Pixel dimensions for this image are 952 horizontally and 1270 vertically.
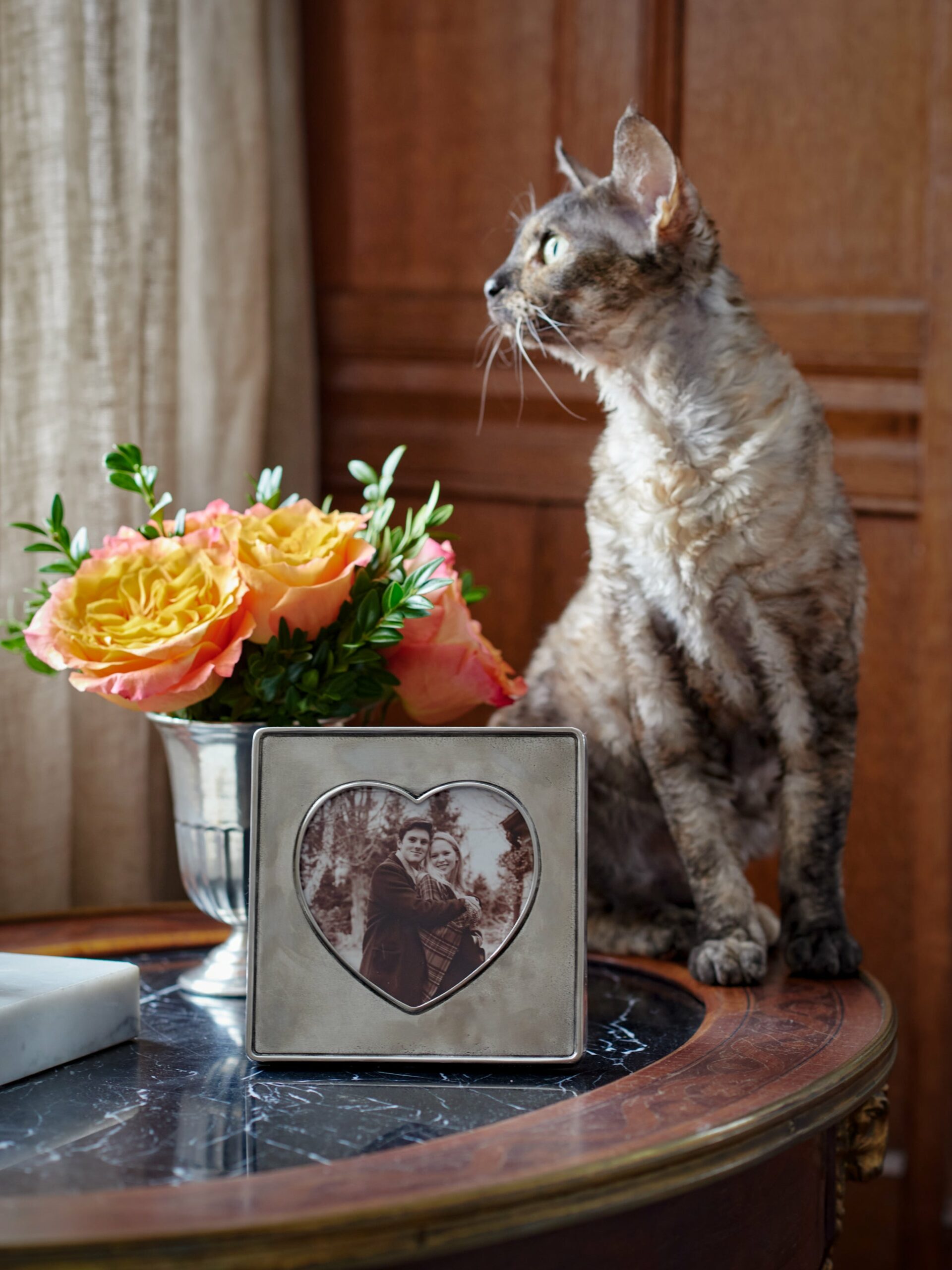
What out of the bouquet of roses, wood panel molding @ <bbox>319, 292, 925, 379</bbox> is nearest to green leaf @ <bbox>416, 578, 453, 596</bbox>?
the bouquet of roses

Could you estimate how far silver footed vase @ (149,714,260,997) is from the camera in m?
1.00

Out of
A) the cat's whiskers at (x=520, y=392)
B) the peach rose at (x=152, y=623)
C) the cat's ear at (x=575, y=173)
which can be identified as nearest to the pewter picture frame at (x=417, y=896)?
the peach rose at (x=152, y=623)

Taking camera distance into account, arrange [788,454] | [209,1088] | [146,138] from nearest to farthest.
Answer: [209,1088] → [788,454] → [146,138]

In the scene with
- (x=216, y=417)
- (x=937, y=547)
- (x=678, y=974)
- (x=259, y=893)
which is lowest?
(x=678, y=974)

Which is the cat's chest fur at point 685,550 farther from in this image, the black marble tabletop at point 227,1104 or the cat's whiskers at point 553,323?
the black marble tabletop at point 227,1104

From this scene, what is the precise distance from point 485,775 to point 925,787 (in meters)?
0.85

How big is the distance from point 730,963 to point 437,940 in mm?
291

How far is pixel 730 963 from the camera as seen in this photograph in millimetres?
1004

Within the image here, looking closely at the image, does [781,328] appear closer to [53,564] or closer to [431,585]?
[431,585]

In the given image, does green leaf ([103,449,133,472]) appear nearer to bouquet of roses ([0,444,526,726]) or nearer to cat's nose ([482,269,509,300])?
bouquet of roses ([0,444,526,726])

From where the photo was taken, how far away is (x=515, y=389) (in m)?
1.69

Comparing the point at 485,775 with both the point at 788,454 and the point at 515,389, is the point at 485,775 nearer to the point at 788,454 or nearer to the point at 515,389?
the point at 788,454

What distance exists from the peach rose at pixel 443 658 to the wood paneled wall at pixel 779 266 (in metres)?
0.65

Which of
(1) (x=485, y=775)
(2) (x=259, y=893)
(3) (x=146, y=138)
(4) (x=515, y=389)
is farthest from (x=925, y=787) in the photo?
(3) (x=146, y=138)
